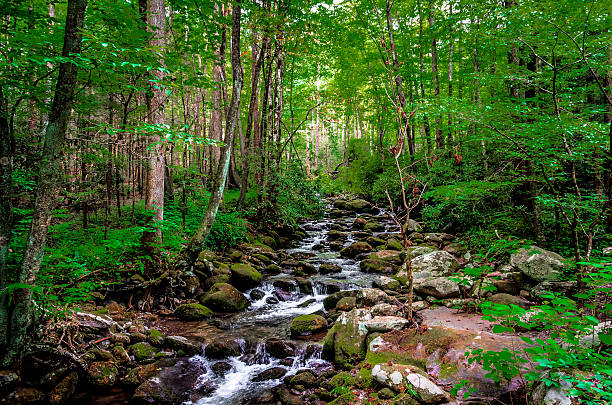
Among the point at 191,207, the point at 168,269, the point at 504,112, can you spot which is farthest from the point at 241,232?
the point at 504,112

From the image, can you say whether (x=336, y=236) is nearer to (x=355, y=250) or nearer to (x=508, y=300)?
(x=355, y=250)

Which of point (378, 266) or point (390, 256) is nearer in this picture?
point (378, 266)

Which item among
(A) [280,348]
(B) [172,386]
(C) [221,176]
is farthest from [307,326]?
(C) [221,176]

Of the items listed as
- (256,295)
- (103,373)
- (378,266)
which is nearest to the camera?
(103,373)

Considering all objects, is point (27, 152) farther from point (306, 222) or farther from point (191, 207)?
point (306, 222)

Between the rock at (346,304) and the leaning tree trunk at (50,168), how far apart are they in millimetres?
5886

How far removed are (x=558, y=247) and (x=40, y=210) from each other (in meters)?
10.5

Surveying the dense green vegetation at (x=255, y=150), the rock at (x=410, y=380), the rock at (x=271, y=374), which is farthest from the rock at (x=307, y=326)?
the rock at (x=410, y=380)

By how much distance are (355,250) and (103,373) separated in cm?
964

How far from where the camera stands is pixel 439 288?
6688mm

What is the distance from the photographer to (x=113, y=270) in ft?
21.7

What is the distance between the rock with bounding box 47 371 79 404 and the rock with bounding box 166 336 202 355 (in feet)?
5.17

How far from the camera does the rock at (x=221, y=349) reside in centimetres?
584

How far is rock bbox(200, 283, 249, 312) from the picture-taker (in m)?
7.78
